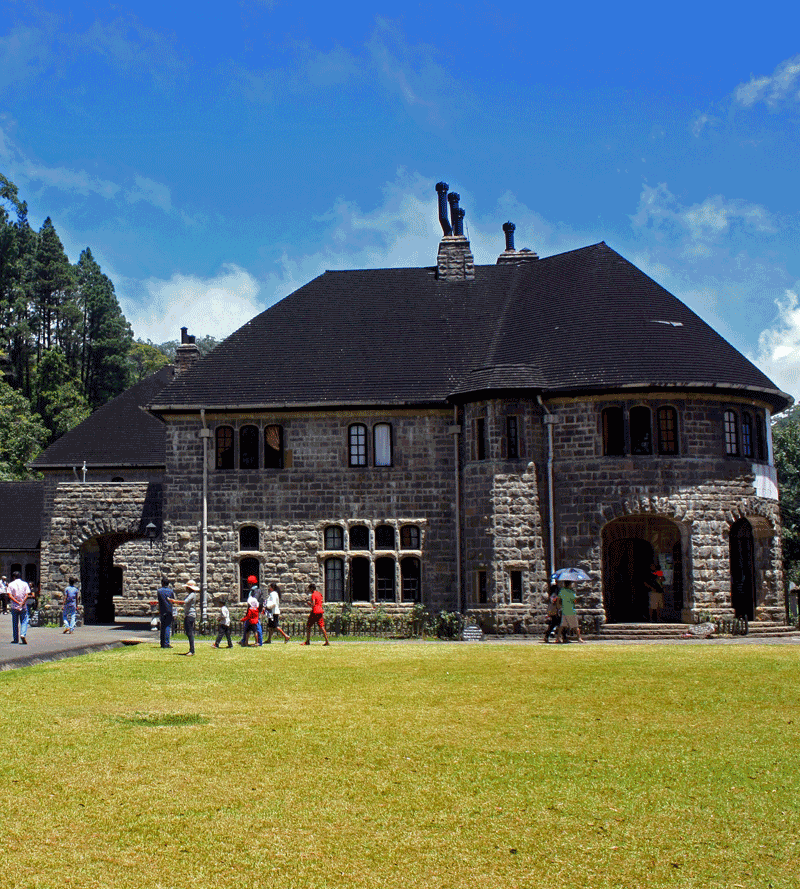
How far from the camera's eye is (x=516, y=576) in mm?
30031

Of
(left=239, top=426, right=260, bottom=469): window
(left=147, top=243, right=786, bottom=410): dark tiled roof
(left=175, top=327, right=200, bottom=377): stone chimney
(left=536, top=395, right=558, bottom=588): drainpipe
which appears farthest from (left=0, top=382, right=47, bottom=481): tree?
(left=536, top=395, right=558, bottom=588): drainpipe

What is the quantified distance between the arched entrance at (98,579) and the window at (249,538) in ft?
24.8

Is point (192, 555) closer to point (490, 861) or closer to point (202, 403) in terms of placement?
point (202, 403)

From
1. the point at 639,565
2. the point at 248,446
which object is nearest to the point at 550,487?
the point at 639,565

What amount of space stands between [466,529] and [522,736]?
19.6 meters

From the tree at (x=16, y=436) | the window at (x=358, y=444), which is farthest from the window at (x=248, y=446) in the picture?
the tree at (x=16, y=436)

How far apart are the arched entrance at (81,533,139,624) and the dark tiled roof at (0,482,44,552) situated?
17.0 meters

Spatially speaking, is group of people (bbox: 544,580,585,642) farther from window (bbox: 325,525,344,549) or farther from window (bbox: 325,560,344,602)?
window (bbox: 325,525,344,549)

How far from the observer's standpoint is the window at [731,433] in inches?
1201

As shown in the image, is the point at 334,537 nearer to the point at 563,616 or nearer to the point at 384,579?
the point at 384,579

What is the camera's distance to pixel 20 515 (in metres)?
56.8

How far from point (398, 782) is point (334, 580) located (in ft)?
75.7

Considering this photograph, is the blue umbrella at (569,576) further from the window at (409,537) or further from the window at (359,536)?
the window at (359,536)

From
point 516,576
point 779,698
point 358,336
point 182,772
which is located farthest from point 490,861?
point 358,336
